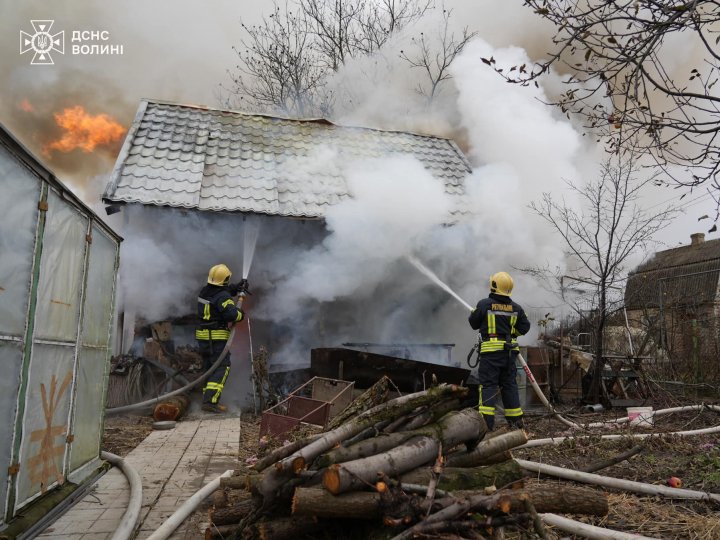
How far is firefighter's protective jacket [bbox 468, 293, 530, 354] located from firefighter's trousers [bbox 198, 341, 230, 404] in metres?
3.93

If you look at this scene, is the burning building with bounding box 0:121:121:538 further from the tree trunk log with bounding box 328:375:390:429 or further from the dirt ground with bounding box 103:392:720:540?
the tree trunk log with bounding box 328:375:390:429

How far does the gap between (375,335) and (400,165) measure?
11.5 ft

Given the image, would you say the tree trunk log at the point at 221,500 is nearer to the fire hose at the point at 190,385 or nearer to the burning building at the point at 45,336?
the burning building at the point at 45,336

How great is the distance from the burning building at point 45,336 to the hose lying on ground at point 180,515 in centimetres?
82

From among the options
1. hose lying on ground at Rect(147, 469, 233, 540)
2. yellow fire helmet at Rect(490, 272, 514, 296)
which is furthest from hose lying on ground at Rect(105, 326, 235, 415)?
yellow fire helmet at Rect(490, 272, 514, 296)

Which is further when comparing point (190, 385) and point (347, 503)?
point (190, 385)

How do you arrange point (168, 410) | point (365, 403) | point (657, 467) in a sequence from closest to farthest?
point (365, 403)
point (657, 467)
point (168, 410)

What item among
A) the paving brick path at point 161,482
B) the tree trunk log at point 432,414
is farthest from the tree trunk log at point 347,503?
the paving brick path at point 161,482

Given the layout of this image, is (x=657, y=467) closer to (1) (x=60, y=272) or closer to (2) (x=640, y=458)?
(2) (x=640, y=458)

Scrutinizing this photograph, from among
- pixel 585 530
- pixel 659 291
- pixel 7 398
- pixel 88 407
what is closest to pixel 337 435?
pixel 585 530

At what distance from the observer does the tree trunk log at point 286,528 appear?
101 inches

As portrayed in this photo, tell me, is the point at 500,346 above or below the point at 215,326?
below

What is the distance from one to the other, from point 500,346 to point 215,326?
4401mm

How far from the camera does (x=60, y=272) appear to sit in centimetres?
357
